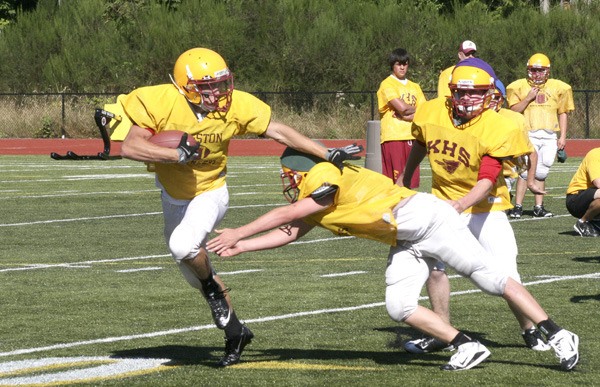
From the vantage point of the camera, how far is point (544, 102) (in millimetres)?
17688

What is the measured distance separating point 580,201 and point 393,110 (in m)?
2.78

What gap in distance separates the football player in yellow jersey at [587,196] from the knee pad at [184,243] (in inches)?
232

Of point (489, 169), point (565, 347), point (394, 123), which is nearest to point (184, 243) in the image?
point (489, 169)

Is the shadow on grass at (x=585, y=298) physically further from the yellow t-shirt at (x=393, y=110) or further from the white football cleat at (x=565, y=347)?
the yellow t-shirt at (x=393, y=110)

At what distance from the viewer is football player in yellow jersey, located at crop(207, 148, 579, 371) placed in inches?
289

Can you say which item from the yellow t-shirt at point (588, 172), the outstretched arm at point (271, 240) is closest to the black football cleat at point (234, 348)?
the outstretched arm at point (271, 240)

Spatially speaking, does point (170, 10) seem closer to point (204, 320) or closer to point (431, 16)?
point (431, 16)

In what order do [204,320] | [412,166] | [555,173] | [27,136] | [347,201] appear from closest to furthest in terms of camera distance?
[347,201], [412,166], [204,320], [555,173], [27,136]

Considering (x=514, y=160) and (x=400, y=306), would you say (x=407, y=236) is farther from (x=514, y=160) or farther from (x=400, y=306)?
(x=514, y=160)

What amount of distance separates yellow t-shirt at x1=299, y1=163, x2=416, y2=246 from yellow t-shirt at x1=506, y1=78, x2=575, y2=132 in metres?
9.94

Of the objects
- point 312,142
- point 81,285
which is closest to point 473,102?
point 312,142

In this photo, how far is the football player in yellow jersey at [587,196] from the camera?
502 inches

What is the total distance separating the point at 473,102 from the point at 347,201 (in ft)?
4.02

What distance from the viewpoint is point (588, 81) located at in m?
39.6
